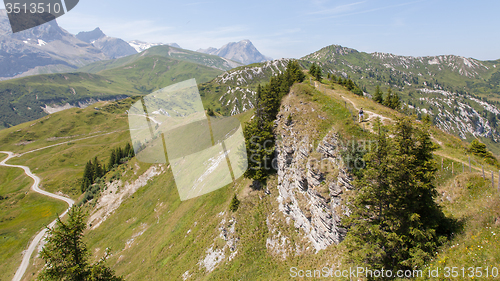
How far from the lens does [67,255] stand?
17625 millimetres

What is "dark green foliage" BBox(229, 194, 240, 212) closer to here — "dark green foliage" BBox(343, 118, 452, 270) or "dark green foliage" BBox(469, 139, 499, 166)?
"dark green foliage" BBox(343, 118, 452, 270)

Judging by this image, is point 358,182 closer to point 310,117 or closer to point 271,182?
point 310,117

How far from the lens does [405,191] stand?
55.2 feet

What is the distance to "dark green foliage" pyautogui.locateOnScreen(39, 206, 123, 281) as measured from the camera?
16.9 meters

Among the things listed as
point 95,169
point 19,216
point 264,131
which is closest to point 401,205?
point 264,131

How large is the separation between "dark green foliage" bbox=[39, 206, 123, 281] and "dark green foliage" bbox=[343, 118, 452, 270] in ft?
76.3

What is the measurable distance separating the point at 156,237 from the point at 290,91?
178ft

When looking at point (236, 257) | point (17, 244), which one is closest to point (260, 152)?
point (236, 257)

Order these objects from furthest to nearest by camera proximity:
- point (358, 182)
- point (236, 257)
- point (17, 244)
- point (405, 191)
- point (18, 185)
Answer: point (18, 185) → point (17, 244) → point (236, 257) → point (358, 182) → point (405, 191)

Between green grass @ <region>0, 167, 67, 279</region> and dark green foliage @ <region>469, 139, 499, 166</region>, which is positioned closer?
dark green foliage @ <region>469, 139, 499, 166</region>

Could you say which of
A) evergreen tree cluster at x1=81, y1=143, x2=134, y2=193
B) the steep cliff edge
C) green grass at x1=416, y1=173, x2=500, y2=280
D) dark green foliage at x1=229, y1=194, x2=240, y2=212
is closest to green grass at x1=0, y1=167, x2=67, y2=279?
evergreen tree cluster at x1=81, y1=143, x2=134, y2=193

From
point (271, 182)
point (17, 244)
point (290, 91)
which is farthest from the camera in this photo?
point (17, 244)

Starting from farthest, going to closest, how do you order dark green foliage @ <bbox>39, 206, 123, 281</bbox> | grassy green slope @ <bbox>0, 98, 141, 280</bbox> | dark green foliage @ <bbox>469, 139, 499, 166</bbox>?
grassy green slope @ <bbox>0, 98, 141, 280</bbox>
dark green foliage @ <bbox>469, 139, 499, 166</bbox>
dark green foliage @ <bbox>39, 206, 123, 281</bbox>

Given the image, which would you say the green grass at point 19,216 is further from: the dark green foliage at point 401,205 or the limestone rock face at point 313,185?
the dark green foliage at point 401,205
